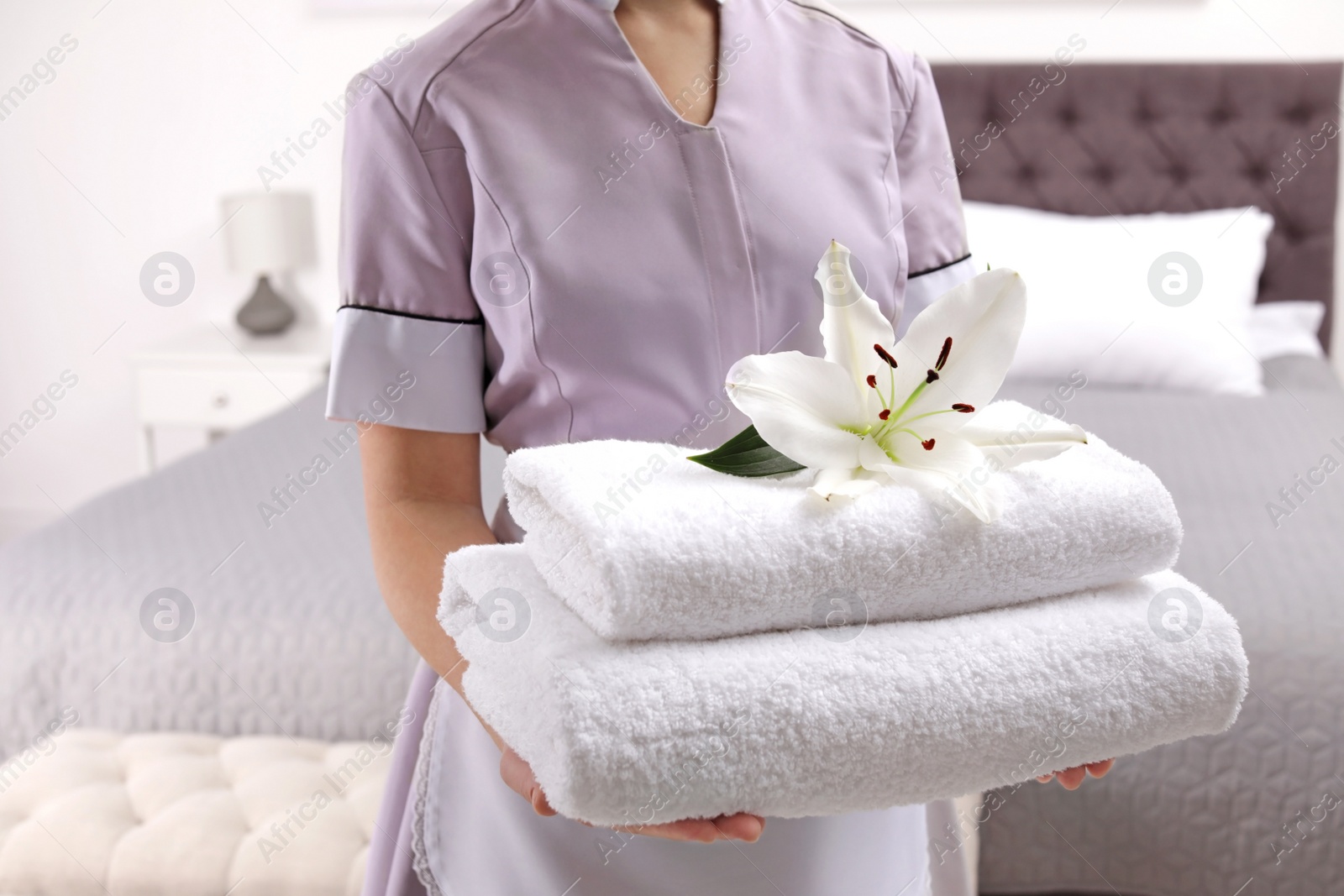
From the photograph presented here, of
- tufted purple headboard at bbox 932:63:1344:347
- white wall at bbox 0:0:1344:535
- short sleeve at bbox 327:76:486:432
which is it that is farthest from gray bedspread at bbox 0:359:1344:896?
white wall at bbox 0:0:1344:535

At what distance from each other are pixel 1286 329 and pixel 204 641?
2433 millimetres

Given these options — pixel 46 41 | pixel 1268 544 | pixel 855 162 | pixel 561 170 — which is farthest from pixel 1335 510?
pixel 46 41

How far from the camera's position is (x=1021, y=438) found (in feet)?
2.02

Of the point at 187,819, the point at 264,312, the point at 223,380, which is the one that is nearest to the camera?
the point at 187,819

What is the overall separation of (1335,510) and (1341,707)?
0.46m

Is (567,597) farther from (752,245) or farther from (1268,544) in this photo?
(1268,544)

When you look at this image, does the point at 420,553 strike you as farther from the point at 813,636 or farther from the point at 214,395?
the point at 214,395

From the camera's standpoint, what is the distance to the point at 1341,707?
136 centimetres

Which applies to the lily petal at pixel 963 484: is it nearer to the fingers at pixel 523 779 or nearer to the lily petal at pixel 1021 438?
the lily petal at pixel 1021 438

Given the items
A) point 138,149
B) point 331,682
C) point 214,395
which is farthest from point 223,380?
point 331,682

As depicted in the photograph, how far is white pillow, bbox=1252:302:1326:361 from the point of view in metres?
2.60

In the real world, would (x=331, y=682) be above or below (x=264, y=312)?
above

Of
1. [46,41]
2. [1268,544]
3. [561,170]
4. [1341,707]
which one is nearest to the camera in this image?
[561,170]

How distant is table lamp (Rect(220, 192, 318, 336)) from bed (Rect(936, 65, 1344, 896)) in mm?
1791
